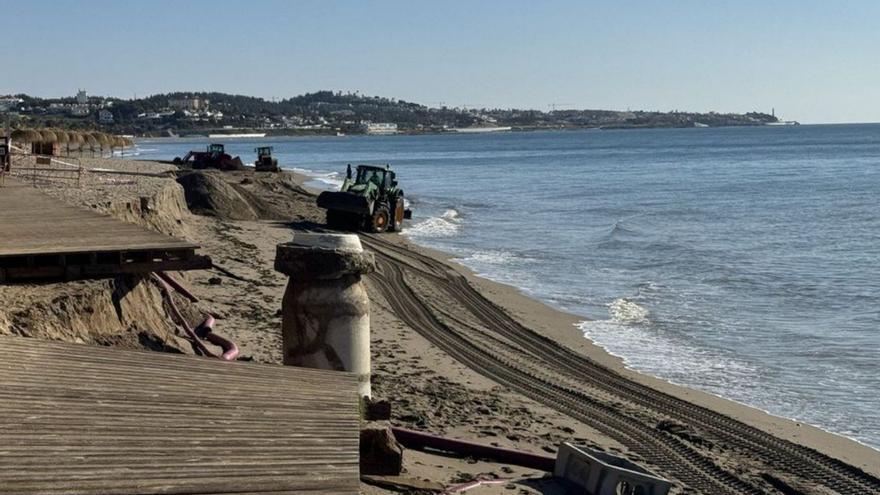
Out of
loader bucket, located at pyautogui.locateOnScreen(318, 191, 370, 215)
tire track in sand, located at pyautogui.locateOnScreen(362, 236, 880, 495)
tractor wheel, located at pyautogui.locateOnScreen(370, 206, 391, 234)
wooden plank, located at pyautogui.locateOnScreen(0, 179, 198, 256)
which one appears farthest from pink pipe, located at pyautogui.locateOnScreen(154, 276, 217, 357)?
tractor wheel, located at pyautogui.locateOnScreen(370, 206, 391, 234)

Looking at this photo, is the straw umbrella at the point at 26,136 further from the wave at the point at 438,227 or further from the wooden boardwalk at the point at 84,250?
the wooden boardwalk at the point at 84,250

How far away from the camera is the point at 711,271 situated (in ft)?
76.1

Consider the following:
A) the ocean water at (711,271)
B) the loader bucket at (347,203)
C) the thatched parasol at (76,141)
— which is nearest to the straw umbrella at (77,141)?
the thatched parasol at (76,141)

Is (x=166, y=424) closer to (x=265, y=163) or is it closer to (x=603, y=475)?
(x=603, y=475)

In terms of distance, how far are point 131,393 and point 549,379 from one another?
7112mm

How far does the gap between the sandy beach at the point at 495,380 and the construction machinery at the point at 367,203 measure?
29.7 feet

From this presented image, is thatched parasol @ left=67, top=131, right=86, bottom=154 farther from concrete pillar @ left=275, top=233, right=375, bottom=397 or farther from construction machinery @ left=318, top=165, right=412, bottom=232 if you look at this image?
concrete pillar @ left=275, top=233, right=375, bottom=397

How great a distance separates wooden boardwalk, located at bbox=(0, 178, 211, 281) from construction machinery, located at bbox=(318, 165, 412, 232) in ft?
49.5

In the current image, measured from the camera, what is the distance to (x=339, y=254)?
318 inches

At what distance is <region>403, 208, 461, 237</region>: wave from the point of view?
3041 centimetres

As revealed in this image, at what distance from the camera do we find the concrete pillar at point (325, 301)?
8102 mm

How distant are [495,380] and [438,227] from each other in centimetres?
2035

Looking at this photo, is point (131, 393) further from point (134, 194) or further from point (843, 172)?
point (843, 172)

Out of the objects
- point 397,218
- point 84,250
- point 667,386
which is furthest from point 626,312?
point 397,218
